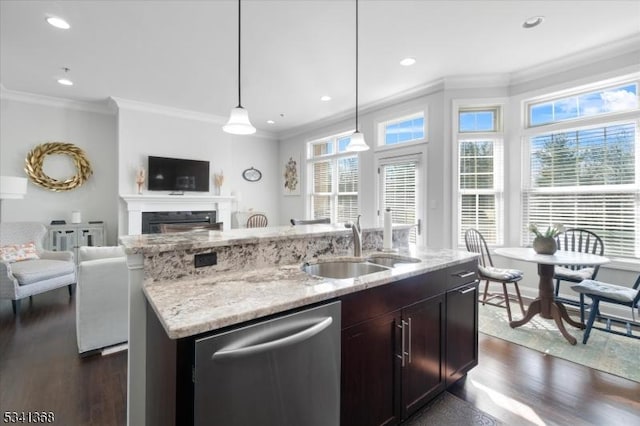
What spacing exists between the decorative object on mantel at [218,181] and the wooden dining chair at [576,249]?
18.1ft

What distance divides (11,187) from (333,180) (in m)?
4.78

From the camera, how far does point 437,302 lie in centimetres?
180

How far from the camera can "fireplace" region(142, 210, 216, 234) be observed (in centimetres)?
534

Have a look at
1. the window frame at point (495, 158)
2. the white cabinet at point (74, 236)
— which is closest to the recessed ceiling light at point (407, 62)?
the window frame at point (495, 158)

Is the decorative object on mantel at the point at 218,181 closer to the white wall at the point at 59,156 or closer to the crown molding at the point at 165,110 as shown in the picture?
the crown molding at the point at 165,110

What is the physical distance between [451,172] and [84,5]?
4.43m

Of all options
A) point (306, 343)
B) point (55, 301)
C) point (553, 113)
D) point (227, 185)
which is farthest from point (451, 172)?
point (55, 301)

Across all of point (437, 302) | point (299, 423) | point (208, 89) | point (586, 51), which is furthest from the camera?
point (208, 89)

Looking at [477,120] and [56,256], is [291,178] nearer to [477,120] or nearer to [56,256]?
[477,120]

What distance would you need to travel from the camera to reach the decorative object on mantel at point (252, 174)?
7117mm

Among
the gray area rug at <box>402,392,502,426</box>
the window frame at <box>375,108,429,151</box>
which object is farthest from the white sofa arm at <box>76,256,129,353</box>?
the window frame at <box>375,108,429,151</box>

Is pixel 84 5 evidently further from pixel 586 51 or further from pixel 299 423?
pixel 586 51

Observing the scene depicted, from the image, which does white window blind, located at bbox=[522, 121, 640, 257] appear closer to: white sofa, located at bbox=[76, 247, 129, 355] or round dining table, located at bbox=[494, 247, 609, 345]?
round dining table, located at bbox=[494, 247, 609, 345]

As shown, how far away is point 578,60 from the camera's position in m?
3.54
